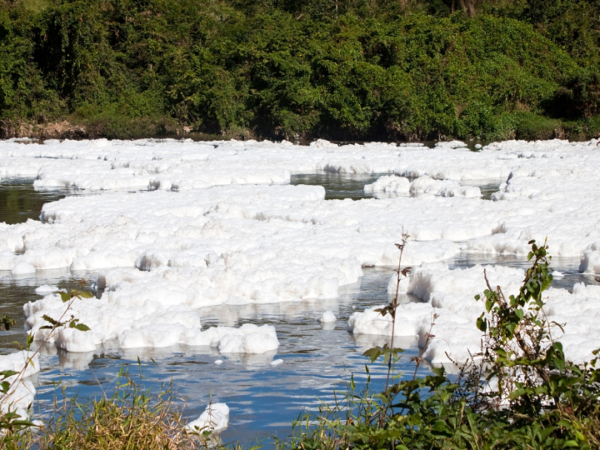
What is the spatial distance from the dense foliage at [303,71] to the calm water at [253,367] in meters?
30.3

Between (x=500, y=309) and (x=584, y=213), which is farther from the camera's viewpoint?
(x=584, y=213)

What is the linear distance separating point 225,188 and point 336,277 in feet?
26.7

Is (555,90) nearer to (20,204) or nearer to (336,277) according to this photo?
(20,204)

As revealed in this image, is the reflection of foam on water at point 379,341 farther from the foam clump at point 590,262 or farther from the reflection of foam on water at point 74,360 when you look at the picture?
the foam clump at point 590,262

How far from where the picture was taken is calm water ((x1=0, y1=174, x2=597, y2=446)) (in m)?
5.33

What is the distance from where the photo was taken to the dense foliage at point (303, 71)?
1491 inches

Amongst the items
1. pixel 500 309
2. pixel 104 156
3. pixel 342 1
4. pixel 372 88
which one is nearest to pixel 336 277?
pixel 500 309

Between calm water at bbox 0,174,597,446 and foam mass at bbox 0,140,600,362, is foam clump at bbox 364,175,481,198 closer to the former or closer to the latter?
foam mass at bbox 0,140,600,362

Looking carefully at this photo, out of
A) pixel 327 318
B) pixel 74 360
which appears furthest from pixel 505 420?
pixel 74 360

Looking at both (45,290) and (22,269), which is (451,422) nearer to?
(45,290)

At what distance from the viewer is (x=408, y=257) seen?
989 cm

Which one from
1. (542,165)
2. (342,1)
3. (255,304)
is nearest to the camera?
(255,304)

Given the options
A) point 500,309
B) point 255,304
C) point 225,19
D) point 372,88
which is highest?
point 225,19

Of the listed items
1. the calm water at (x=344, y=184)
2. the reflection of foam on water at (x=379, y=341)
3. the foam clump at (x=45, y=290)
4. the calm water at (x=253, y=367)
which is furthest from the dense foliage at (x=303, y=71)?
the reflection of foam on water at (x=379, y=341)
